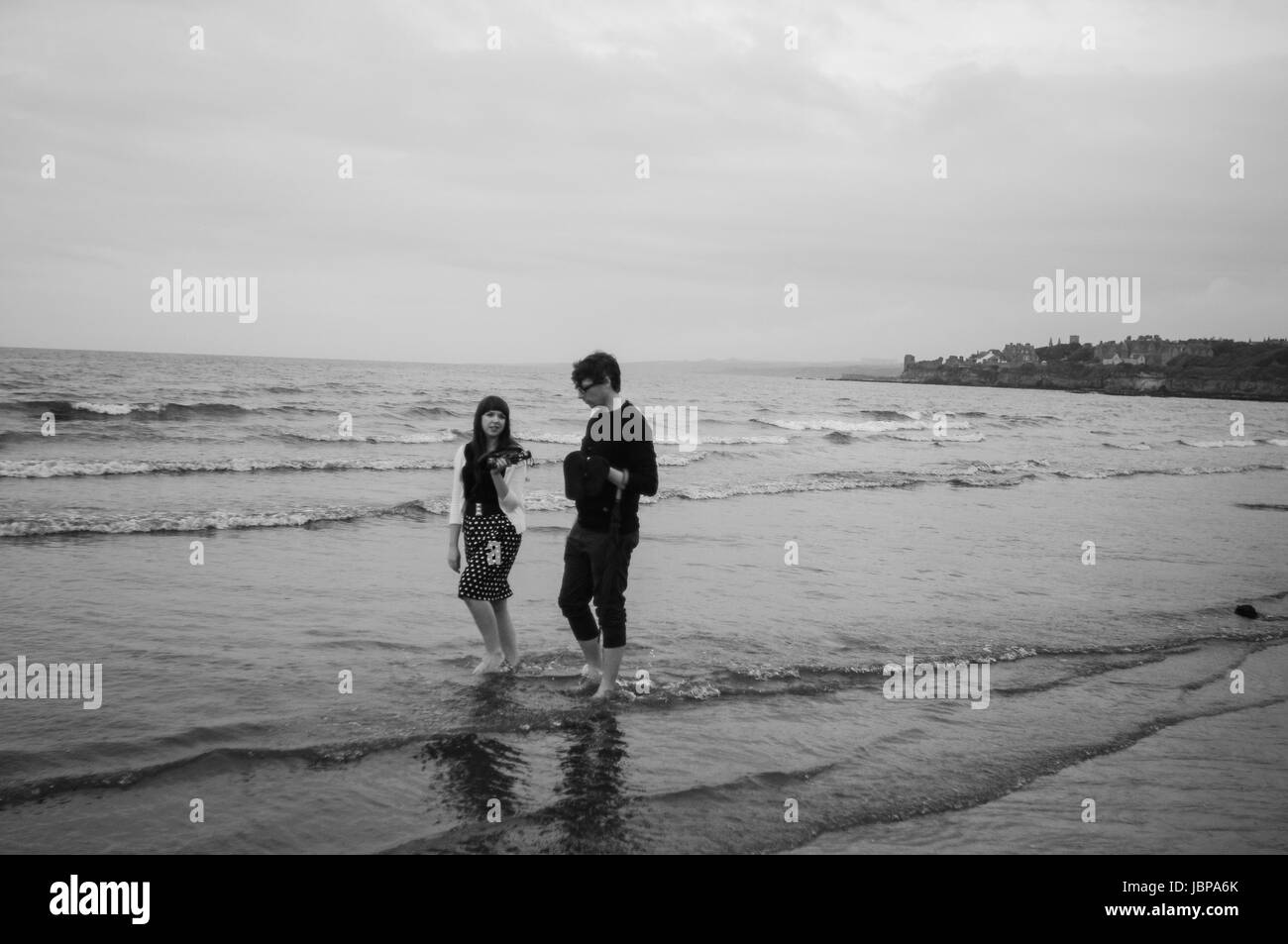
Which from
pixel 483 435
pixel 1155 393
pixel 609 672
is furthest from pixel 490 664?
pixel 1155 393

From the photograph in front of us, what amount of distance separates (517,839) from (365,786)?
1.00 m

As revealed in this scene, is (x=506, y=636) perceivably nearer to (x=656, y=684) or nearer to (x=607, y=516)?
(x=656, y=684)

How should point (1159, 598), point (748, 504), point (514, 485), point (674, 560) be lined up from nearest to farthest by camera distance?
1. point (514, 485)
2. point (1159, 598)
3. point (674, 560)
4. point (748, 504)

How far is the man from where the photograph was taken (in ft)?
18.6

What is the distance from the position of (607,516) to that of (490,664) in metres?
1.59

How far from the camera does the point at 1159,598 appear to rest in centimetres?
1000

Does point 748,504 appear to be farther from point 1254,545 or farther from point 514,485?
point 514,485

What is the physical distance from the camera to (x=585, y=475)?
5.69m

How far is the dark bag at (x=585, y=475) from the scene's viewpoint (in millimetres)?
5606

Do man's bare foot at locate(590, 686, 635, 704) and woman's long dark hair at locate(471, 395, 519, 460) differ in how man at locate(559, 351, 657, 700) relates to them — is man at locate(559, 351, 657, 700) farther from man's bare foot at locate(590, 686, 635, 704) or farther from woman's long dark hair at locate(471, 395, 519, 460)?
woman's long dark hair at locate(471, 395, 519, 460)

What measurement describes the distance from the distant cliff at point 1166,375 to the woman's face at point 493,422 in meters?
131

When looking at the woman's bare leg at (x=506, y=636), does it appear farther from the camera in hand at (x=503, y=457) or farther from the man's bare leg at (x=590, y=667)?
the camera in hand at (x=503, y=457)
